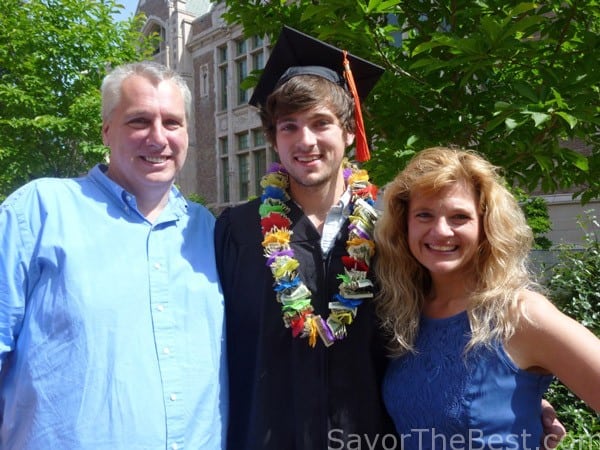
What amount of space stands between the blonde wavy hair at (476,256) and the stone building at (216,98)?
18697mm

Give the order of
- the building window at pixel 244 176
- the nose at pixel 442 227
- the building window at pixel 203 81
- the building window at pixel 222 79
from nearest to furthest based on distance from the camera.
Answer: the nose at pixel 442 227 < the building window at pixel 244 176 < the building window at pixel 222 79 < the building window at pixel 203 81

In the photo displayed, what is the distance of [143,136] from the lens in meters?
2.18

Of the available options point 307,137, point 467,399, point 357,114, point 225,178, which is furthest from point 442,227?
point 225,178

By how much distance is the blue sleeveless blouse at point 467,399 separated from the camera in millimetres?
1871

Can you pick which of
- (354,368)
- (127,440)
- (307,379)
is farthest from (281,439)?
(127,440)

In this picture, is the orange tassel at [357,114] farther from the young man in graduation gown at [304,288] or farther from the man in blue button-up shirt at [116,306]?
the man in blue button-up shirt at [116,306]

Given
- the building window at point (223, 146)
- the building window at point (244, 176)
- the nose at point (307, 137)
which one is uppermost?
the building window at point (223, 146)

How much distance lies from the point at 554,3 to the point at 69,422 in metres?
2.82

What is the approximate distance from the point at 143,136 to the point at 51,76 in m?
7.16

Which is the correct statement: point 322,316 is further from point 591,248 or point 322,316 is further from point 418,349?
point 591,248

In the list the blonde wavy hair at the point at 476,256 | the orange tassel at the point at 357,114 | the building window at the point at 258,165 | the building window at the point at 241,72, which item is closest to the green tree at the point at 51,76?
the orange tassel at the point at 357,114

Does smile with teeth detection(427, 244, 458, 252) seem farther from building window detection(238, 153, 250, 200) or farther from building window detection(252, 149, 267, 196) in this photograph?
building window detection(238, 153, 250, 200)

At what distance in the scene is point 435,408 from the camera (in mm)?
1938

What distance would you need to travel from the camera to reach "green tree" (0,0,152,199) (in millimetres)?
7996
